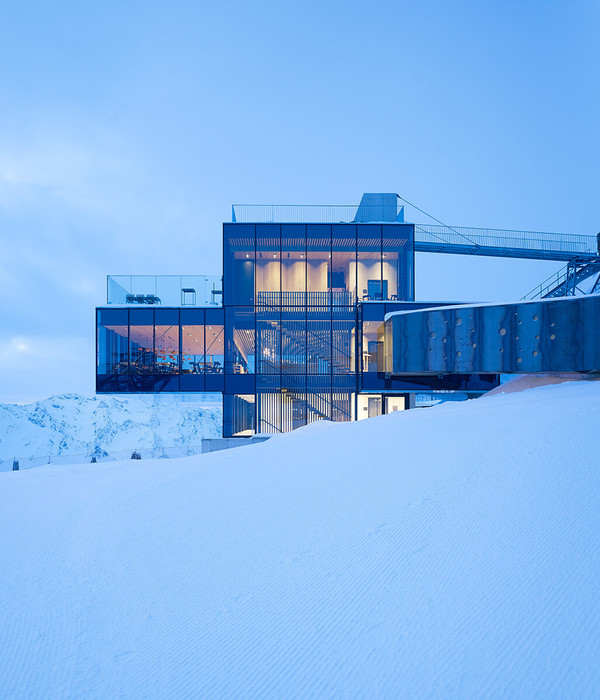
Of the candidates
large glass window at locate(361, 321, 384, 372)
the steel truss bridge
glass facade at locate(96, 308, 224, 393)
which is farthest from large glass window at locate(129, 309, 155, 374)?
the steel truss bridge

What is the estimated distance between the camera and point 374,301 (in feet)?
68.9

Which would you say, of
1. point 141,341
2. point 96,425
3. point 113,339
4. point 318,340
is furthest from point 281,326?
point 96,425

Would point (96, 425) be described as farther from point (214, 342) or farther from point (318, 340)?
point (318, 340)

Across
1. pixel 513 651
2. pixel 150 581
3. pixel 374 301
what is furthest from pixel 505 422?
pixel 374 301

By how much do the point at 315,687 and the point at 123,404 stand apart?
16553 cm

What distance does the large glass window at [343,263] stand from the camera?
21828 millimetres

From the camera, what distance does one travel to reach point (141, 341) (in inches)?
829

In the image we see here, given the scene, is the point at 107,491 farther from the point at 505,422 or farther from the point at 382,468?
the point at 505,422

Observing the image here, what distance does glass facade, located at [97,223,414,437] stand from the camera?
2072 centimetres

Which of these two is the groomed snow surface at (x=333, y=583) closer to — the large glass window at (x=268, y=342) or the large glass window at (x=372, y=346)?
the large glass window at (x=372, y=346)

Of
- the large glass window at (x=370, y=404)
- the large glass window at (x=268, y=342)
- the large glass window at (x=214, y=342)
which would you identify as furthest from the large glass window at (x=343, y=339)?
the large glass window at (x=214, y=342)

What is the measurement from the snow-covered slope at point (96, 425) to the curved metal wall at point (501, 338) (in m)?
116

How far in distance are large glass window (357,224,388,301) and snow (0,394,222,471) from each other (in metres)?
105

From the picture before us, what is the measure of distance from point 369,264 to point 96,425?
141305 mm
